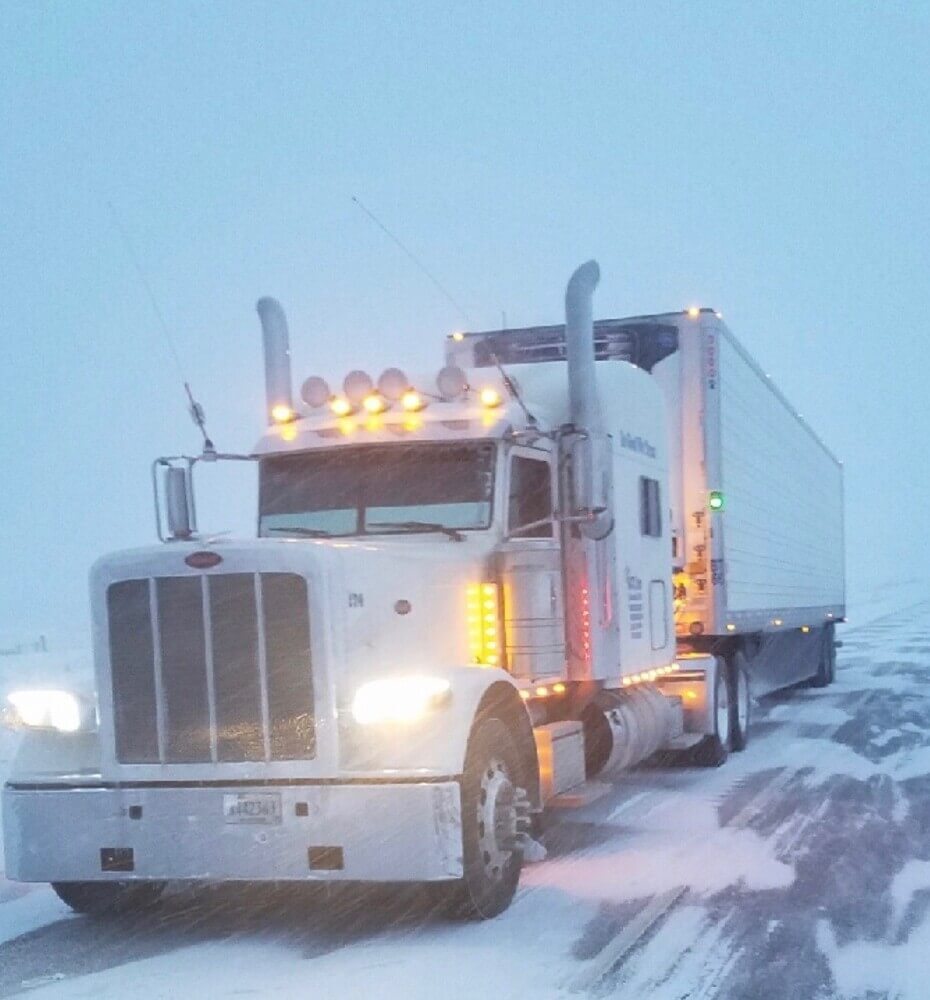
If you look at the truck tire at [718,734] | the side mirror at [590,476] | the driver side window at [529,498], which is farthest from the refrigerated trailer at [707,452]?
the side mirror at [590,476]

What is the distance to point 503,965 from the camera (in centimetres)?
682

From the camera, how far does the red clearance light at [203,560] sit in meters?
7.55

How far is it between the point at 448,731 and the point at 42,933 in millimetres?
2616

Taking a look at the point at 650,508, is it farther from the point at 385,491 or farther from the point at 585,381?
the point at 385,491

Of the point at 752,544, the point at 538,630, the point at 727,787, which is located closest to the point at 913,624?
the point at 752,544

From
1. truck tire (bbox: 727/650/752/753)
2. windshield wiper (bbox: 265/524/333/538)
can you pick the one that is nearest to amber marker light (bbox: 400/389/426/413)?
windshield wiper (bbox: 265/524/333/538)

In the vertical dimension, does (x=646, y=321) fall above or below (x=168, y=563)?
above

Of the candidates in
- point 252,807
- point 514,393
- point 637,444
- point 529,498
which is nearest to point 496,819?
point 252,807

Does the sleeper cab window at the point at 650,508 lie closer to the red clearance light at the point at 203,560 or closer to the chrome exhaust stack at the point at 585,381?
the chrome exhaust stack at the point at 585,381

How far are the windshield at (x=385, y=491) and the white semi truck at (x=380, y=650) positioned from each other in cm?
1

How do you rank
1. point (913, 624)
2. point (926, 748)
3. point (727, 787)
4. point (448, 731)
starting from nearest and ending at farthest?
point (448, 731)
point (727, 787)
point (926, 748)
point (913, 624)

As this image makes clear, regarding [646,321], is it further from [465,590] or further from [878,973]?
[878,973]

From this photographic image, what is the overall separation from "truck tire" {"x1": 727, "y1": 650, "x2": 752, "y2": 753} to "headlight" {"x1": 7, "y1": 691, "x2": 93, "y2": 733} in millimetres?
8671

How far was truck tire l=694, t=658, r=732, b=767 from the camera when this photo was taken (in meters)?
13.9
